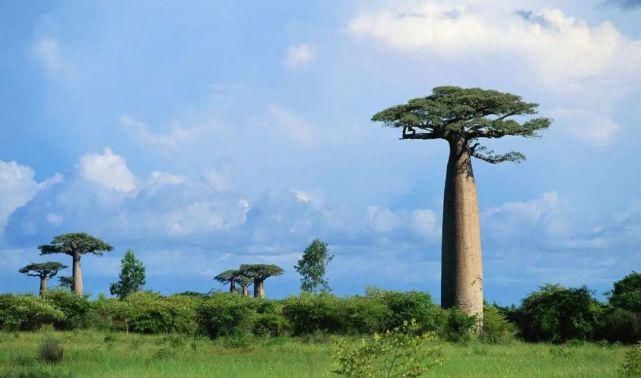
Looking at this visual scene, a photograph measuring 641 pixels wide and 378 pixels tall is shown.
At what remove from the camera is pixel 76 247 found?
3969 centimetres

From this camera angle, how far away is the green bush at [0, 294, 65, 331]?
24484mm

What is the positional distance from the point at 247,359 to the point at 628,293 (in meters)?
12.1

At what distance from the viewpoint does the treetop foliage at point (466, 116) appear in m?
24.5

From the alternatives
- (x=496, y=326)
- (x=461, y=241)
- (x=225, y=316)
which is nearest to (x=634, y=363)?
(x=496, y=326)

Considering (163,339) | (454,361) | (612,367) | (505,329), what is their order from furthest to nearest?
(505,329) < (163,339) < (454,361) < (612,367)

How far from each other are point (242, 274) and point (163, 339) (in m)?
21.6

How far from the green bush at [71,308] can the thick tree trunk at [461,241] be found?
10470 millimetres

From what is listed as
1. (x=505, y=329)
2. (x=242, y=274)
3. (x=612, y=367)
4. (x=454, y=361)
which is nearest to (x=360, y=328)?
(x=505, y=329)

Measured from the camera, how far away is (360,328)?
22.5 m

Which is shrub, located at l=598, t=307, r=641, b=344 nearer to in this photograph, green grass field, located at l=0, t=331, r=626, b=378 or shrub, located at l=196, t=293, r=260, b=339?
green grass field, located at l=0, t=331, r=626, b=378

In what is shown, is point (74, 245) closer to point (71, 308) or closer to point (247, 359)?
point (71, 308)

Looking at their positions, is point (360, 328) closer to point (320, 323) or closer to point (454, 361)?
point (320, 323)

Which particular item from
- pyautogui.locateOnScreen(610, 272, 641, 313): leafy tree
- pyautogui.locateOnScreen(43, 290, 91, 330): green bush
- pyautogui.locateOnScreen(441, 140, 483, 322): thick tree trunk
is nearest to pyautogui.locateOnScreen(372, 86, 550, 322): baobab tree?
pyautogui.locateOnScreen(441, 140, 483, 322): thick tree trunk

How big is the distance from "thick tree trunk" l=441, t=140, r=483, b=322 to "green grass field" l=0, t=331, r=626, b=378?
3.04 metres
